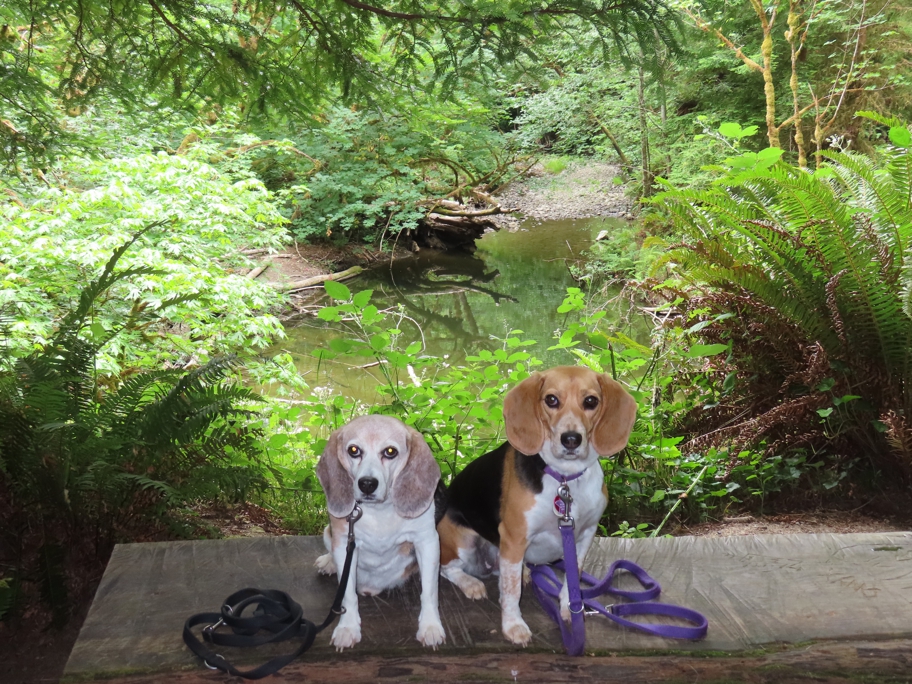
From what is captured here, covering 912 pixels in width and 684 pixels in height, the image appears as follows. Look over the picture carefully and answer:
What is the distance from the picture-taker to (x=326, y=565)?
2.42 meters

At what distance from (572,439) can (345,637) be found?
92cm

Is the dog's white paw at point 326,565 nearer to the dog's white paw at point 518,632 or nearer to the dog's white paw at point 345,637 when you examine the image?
the dog's white paw at point 345,637

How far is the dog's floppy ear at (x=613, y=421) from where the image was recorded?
1942mm

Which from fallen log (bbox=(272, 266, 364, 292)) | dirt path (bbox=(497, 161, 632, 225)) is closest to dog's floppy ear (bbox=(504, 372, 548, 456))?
fallen log (bbox=(272, 266, 364, 292))

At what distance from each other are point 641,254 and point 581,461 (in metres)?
11.9

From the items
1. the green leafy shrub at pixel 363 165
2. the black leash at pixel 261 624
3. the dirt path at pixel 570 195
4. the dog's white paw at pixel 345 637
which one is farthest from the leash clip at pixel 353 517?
the dirt path at pixel 570 195

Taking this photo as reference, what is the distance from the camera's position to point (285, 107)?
3947 mm

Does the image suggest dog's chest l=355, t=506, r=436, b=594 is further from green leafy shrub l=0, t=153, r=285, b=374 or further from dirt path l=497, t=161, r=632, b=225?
dirt path l=497, t=161, r=632, b=225

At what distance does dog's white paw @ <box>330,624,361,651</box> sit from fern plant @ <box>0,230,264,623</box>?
1.45m

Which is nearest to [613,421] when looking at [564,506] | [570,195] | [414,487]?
[564,506]

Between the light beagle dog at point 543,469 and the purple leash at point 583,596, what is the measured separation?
0.04 metres

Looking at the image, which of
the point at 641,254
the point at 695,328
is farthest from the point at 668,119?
the point at 695,328

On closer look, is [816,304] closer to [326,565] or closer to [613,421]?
[613,421]

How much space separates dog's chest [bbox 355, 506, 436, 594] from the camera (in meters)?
1.99
